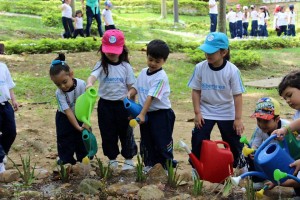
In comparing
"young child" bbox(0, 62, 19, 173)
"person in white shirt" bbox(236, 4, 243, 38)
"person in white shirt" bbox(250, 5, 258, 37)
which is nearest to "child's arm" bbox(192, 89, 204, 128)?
"young child" bbox(0, 62, 19, 173)

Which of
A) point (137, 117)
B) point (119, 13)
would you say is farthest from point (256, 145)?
point (119, 13)

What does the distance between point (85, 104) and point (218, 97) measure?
1164 mm

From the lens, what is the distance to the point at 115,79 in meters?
4.41

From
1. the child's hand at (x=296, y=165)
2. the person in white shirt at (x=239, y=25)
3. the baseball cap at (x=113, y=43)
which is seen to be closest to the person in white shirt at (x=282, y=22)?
the person in white shirt at (x=239, y=25)

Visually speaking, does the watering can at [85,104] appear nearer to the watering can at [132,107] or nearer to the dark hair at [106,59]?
the watering can at [132,107]

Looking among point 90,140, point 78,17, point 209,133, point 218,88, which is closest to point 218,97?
point 218,88

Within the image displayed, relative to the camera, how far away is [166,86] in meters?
4.18

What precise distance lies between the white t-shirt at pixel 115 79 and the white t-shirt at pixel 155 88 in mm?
155

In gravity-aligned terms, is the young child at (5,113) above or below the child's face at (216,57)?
below

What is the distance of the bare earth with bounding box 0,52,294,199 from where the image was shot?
528 centimetres

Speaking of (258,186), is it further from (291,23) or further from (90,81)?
(291,23)

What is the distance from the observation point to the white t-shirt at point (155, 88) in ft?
13.5

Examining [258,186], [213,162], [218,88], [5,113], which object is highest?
[218,88]

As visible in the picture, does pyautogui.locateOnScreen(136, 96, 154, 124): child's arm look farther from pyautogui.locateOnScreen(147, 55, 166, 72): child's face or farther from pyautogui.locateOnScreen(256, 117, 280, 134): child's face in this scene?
pyautogui.locateOnScreen(256, 117, 280, 134): child's face
